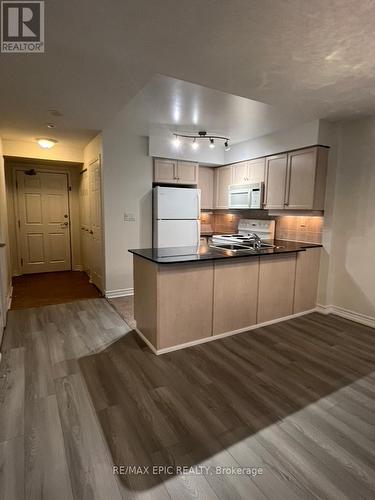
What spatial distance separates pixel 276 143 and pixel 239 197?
1038mm

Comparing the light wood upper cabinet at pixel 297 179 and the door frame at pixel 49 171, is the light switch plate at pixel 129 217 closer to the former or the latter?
the door frame at pixel 49 171

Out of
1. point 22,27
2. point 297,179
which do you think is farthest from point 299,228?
point 22,27

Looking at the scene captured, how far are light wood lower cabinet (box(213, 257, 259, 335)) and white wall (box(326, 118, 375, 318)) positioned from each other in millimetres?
1351

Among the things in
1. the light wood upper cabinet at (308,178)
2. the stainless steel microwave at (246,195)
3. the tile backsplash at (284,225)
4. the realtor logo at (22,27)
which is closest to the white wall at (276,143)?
the light wood upper cabinet at (308,178)

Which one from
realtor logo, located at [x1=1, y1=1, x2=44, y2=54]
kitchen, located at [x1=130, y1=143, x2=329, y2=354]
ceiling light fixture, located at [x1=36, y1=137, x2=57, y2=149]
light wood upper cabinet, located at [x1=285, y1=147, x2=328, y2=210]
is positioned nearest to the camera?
realtor logo, located at [x1=1, y1=1, x2=44, y2=54]

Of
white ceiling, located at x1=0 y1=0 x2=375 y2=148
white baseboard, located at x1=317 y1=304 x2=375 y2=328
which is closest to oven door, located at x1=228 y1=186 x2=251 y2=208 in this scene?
white ceiling, located at x1=0 y1=0 x2=375 y2=148

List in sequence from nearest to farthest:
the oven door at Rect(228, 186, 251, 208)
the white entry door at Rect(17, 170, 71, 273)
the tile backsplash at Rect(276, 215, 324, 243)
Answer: the tile backsplash at Rect(276, 215, 324, 243)
the oven door at Rect(228, 186, 251, 208)
the white entry door at Rect(17, 170, 71, 273)

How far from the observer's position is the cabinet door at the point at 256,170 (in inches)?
170

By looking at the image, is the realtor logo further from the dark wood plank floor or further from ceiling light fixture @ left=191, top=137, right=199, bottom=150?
the dark wood plank floor

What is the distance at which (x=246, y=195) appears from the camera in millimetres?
4539

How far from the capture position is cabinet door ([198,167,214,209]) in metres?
5.41

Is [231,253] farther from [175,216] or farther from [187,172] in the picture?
[187,172]

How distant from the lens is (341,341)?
2934 millimetres

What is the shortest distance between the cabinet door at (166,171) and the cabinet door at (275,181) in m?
1.54
